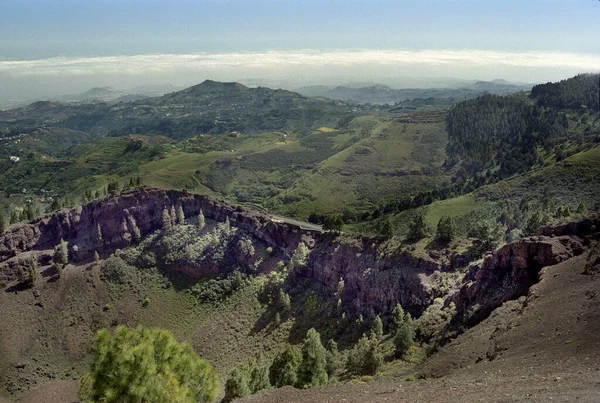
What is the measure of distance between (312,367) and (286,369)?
3517 mm

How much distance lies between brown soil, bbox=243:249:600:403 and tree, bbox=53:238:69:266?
2880 inches

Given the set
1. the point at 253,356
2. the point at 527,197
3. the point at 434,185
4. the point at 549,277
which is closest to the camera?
the point at 549,277

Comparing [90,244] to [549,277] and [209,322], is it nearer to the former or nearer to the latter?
[209,322]

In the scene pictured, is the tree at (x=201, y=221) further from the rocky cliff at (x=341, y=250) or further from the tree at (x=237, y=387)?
the tree at (x=237, y=387)

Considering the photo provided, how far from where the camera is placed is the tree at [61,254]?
93.1m

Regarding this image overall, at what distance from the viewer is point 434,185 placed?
190 m

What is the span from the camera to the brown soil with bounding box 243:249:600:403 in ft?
87.2

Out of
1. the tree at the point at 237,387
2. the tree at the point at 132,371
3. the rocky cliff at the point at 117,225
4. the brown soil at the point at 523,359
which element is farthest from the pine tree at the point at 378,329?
the rocky cliff at the point at 117,225

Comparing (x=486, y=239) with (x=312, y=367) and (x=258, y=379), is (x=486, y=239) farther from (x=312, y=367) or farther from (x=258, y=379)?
(x=258, y=379)

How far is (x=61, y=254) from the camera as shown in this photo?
9344 centimetres

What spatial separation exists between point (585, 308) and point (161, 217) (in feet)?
298

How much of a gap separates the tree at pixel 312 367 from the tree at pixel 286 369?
2.87ft

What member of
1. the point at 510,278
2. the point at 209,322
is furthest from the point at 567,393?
the point at 209,322

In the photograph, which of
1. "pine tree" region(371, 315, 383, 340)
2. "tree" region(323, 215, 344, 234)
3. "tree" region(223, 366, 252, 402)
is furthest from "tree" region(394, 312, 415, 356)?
"tree" region(323, 215, 344, 234)
